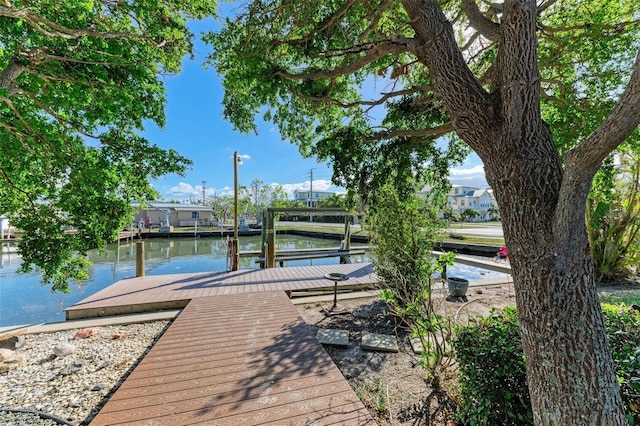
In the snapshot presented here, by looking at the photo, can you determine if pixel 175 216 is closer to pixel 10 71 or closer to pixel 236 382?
pixel 10 71

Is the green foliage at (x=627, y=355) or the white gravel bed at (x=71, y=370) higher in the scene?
the green foliage at (x=627, y=355)

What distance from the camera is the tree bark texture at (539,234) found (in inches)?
53.7

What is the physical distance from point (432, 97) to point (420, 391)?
381 cm

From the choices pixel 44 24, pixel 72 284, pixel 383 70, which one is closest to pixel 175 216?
pixel 72 284

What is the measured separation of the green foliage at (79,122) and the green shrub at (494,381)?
14.0 ft

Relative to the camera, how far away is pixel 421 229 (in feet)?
14.1

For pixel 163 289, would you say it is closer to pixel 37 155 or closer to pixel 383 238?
pixel 37 155

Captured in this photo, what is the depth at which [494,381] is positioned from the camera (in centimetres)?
181

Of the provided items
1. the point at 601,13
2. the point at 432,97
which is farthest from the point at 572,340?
the point at 601,13

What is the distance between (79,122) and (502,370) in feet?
18.9

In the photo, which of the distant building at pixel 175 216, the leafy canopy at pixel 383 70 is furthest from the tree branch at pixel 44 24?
the distant building at pixel 175 216

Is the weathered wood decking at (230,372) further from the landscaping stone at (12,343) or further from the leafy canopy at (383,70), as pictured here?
the leafy canopy at (383,70)

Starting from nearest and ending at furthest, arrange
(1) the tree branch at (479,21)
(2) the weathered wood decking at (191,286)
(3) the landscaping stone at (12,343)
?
(1) the tree branch at (479,21)
(3) the landscaping stone at (12,343)
(2) the weathered wood decking at (191,286)

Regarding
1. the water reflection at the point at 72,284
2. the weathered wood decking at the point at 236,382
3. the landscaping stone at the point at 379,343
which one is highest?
the weathered wood decking at the point at 236,382
